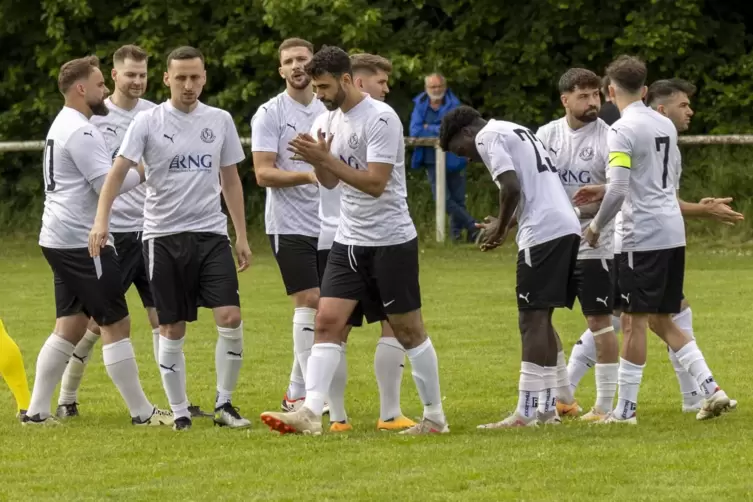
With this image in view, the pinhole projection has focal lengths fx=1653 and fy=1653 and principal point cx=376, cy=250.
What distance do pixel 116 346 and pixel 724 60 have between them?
15525 millimetres

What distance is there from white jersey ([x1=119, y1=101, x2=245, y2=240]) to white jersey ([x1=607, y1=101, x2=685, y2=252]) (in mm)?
2121

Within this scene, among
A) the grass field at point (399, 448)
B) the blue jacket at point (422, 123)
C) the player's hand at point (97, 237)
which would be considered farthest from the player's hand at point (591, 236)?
the blue jacket at point (422, 123)

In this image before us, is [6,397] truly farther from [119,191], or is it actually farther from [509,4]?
[509,4]

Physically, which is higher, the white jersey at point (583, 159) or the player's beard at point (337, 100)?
the player's beard at point (337, 100)

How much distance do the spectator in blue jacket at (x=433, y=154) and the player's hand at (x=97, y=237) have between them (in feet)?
39.4

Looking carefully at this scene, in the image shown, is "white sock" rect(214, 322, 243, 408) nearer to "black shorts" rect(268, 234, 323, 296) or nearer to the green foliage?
"black shorts" rect(268, 234, 323, 296)

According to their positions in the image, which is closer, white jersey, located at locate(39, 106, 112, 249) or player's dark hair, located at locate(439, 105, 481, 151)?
player's dark hair, located at locate(439, 105, 481, 151)

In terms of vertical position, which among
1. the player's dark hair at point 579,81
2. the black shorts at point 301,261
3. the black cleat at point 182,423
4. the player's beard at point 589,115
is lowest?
the black cleat at point 182,423

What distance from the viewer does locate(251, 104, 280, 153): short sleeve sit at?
31.9 feet

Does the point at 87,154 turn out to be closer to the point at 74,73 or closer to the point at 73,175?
the point at 73,175

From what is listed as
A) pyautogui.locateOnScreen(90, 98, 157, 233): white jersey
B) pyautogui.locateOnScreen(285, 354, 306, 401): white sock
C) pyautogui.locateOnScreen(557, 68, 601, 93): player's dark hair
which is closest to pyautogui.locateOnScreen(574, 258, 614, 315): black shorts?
pyautogui.locateOnScreen(557, 68, 601, 93): player's dark hair

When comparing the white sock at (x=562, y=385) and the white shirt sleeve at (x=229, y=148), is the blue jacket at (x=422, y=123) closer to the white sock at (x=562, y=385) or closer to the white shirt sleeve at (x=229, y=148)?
the white sock at (x=562, y=385)

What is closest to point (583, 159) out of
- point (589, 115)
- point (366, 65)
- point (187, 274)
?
point (589, 115)

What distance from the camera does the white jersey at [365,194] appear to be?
27.1 feet
